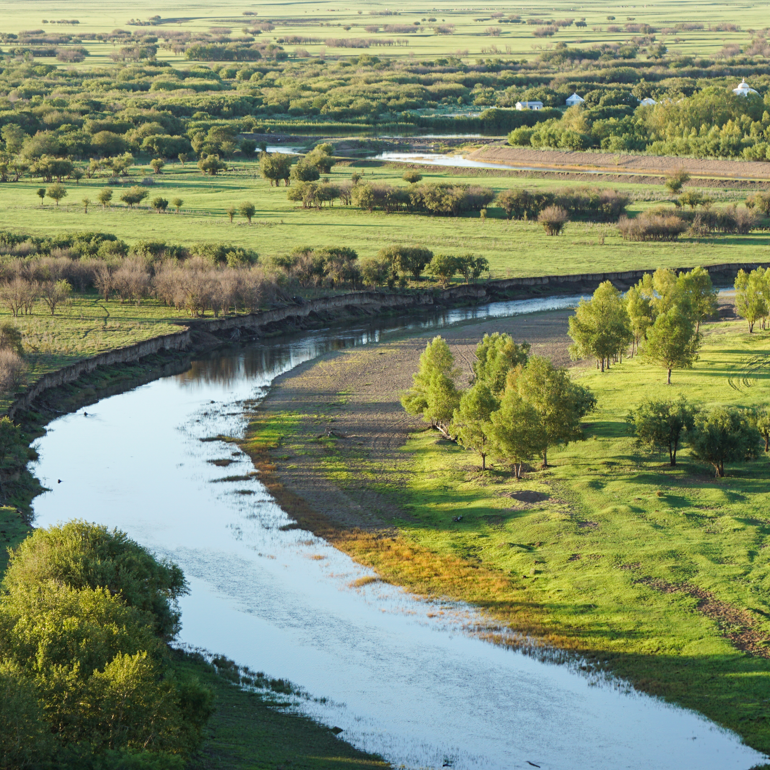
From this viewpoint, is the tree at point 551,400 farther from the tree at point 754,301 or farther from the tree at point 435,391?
the tree at point 754,301

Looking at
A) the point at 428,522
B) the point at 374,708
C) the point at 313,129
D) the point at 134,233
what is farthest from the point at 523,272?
the point at 313,129

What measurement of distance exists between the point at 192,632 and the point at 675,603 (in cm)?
1595

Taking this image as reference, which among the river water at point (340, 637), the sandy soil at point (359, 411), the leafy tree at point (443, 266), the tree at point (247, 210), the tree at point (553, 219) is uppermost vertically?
the tree at point (247, 210)

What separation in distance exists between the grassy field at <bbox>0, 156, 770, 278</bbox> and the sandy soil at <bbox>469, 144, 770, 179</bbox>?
50.3 ft

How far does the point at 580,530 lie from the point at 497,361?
14.3 m

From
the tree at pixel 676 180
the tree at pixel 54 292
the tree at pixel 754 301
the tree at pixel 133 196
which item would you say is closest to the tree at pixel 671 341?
the tree at pixel 754 301

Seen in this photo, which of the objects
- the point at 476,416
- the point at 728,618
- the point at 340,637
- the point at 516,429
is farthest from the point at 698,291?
the point at 340,637

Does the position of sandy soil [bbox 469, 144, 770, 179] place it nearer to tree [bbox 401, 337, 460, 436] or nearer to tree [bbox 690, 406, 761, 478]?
tree [bbox 401, 337, 460, 436]

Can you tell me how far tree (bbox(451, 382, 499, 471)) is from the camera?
49.4 m

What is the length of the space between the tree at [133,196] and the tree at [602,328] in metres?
72.2

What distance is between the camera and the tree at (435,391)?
178ft

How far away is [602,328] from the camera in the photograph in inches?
2530

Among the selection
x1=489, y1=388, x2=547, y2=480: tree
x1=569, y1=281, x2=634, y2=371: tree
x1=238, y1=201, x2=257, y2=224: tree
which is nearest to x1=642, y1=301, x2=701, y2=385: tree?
x1=569, y1=281, x2=634, y2=371: tree

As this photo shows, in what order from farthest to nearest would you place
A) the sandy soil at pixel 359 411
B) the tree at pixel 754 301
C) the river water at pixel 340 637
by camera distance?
1. the tree at pixel 754 301
2. the sandy soil at pixel 359 411
3. the river water at pixel 340 637
